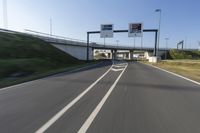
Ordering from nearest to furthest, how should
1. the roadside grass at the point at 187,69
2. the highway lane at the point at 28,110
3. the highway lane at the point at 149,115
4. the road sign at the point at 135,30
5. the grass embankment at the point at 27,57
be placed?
the highway lane at the point at 149,115 < the highway lane at the point at 28,110 < the roadside grass at the point at 187,69 < the grass embankment at the point at 27,57 < the road sign at the point at 135,30

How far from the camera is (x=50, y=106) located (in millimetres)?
8742

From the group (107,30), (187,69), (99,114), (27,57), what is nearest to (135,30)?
(107,30)

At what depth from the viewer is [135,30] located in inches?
2202

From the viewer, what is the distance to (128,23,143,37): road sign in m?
55.7

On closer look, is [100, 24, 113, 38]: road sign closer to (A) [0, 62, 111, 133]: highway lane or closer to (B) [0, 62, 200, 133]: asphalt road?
(B) [0, 62, 200, 133]: asphalt road

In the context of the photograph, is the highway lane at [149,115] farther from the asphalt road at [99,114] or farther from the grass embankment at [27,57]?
the grass embankment at [27,57]

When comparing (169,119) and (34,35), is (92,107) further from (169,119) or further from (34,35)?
(34,35)

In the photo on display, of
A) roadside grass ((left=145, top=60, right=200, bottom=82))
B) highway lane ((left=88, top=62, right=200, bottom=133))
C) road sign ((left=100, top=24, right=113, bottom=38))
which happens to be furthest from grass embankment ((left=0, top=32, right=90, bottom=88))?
highway lane ((left=88, top=62, right=200, bottom=133))

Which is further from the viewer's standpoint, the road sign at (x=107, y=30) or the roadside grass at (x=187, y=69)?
the road sign at (x=107, y=30)

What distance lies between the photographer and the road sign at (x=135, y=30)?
183 ft

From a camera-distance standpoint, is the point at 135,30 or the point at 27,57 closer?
the point at 27,57

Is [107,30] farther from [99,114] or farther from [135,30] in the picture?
[99,114]

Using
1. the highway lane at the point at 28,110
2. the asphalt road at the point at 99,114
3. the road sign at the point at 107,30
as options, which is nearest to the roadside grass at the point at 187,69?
the asphalt road at the point at 99,114

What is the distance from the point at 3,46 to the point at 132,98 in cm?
3287
